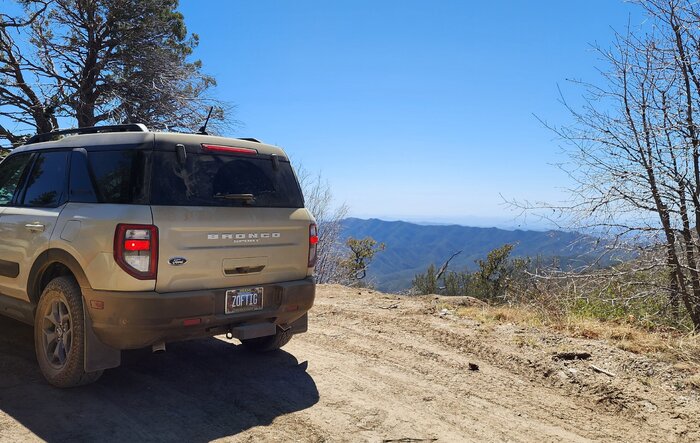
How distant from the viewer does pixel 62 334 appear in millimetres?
4078

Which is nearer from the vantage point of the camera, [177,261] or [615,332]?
[177,261]

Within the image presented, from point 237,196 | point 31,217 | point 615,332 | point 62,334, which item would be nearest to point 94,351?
point 62,334

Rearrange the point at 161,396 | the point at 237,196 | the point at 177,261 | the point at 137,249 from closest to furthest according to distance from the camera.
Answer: the point at 137,249, the point at 177,261, the point at 161,396, the point at 237,196

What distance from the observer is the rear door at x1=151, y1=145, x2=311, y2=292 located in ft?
12.2

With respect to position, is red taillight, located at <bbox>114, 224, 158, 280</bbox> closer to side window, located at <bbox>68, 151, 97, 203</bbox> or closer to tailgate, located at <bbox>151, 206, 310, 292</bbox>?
tailgate, located at <bbox>151, 206, 310, 292</bbox>

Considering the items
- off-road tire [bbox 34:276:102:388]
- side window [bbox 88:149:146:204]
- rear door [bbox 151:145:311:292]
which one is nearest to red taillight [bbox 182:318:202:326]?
rear door [bbox 151:145:311:292]

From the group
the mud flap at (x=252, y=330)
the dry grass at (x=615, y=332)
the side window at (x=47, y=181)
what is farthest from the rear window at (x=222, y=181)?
the dry grass at (x=615, y=332)

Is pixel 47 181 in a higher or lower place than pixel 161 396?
higher

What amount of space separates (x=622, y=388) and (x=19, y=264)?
18.1 feet

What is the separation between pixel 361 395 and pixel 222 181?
2153mm

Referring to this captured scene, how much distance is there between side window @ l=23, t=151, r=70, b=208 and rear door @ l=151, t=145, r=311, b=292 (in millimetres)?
1183

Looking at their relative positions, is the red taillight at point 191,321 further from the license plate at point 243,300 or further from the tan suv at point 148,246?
the license plate at point 243,300

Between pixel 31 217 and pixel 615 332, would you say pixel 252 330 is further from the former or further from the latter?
pixel 615 332

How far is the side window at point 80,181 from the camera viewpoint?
160 inches
